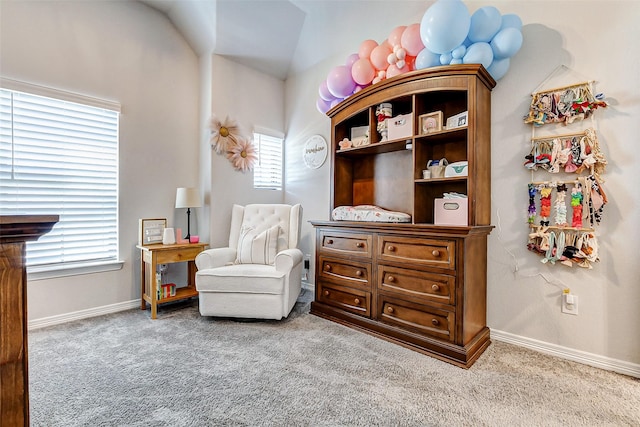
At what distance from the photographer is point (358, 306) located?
257 centimetres

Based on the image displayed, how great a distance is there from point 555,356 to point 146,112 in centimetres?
418

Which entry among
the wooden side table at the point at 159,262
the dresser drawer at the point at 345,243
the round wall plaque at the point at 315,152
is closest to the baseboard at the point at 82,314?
the wooden side table at the point at 159,262

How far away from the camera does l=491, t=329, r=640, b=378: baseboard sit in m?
1.85

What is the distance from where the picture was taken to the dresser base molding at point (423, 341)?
196 cm

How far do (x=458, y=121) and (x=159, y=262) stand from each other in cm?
284

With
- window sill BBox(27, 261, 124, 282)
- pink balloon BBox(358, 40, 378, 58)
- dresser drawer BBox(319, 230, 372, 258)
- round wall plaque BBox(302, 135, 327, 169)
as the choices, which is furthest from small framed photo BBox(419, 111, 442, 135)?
window sill BBox(27, 261, 124, 282)

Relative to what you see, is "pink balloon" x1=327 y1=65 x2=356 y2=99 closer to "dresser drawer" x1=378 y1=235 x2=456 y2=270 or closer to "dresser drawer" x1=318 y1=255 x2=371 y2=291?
"dresser drawer" x1=378 y1=235 x2=456 y2=270

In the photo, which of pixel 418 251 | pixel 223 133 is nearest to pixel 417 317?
pixel 418 251

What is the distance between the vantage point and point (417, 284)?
220cm

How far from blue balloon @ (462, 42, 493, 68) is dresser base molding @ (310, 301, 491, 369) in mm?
1917

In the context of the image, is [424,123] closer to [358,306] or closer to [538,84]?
[538,84]

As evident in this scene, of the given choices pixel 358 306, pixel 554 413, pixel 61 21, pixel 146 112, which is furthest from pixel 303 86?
pixel 554 413

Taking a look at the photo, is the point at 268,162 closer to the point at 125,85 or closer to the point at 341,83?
the point at 341,83

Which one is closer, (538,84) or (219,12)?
(538,84)
